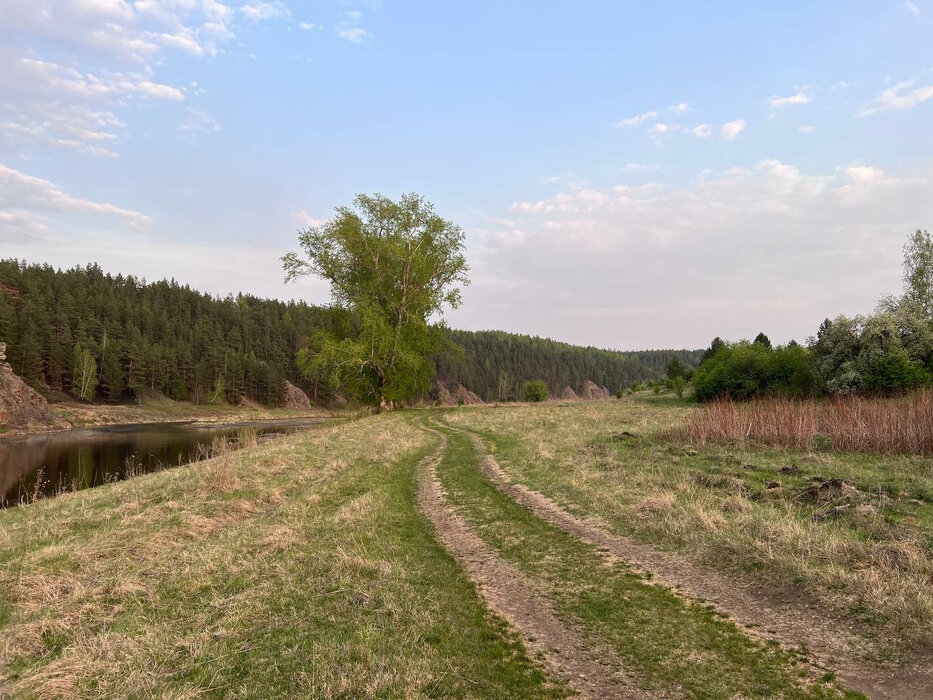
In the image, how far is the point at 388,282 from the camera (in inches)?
1737

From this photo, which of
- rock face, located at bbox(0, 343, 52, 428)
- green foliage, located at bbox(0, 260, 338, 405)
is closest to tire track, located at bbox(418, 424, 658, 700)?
rock face, located at bbox(0, 343, 52, 428)

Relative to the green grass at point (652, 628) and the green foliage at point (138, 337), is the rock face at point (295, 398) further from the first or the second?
the green grass at point (652, 628)

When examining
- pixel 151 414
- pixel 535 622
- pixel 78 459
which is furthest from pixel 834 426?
pixel 151 414

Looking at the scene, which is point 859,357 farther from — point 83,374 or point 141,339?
point 141,339

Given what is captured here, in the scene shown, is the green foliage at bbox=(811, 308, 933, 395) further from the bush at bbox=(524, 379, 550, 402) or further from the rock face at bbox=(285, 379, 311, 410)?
the rock face at bbox=(285, 379, 311, 410)

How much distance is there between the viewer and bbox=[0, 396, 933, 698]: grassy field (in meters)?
4.98

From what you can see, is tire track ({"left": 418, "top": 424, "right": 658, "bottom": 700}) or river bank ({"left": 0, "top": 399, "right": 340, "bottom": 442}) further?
river bank ({"left": 0, "top": 399, "right": 340, "bottom": 442})

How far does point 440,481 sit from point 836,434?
49.4ft

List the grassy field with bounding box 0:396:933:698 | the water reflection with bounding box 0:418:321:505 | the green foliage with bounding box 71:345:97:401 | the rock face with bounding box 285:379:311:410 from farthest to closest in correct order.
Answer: the rock face with bounding box 285:379:311:410, the green foliage with bounding box 71:345:97:401, the water reflection with bounding box 0:418:321:505, the grassy field with bounding box 0:396:933:698

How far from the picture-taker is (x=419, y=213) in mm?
44125

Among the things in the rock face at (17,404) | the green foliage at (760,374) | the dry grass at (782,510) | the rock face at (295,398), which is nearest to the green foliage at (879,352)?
the green foliage at (760,374)

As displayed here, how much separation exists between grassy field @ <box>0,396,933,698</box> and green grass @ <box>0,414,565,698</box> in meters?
0.03

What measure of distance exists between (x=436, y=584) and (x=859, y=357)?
137 ft

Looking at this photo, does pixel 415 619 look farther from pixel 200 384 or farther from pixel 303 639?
pixel 200 384
